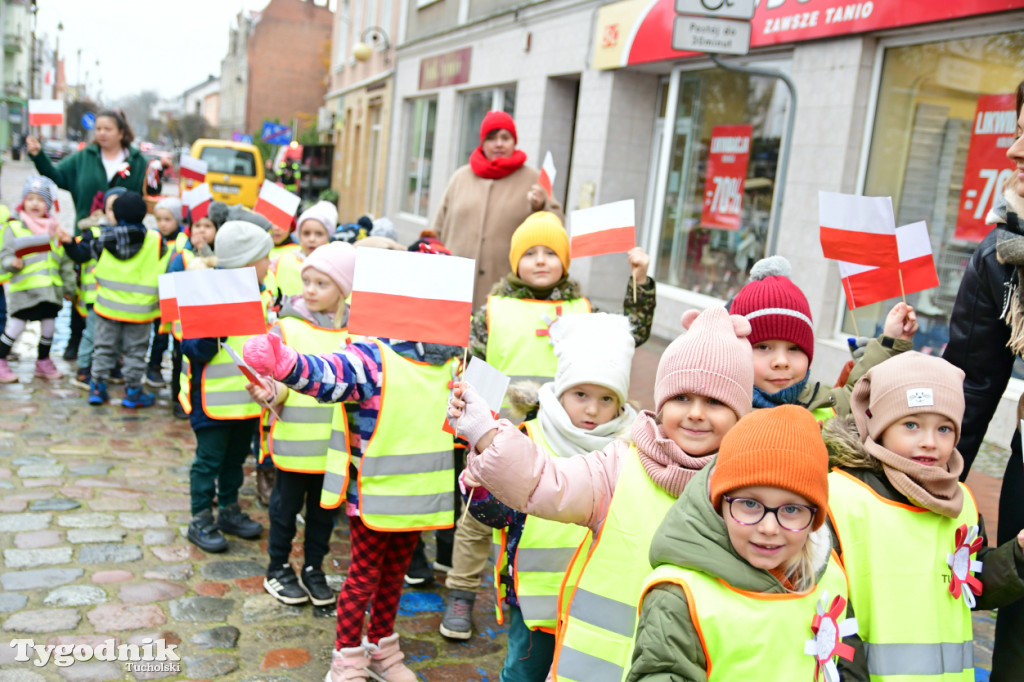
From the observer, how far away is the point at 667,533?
1854mm

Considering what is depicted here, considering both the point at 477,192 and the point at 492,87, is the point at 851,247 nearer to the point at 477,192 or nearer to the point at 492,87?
the point at 477,192

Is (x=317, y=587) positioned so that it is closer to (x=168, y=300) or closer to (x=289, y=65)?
(x=168, y=300)

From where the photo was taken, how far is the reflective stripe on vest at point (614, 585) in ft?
6.97

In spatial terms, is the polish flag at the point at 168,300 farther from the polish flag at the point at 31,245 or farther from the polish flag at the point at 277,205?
the polish flag at the point at 31,245

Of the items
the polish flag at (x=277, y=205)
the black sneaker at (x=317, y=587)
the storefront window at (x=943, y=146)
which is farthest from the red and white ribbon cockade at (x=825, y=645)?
the storefront window at (x=943, y=146)

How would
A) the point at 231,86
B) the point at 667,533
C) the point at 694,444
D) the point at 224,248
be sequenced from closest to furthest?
the point at 667,533
the point at 694,444
the point at 224,248
the point at 231,86

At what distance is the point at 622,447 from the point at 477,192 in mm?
3338

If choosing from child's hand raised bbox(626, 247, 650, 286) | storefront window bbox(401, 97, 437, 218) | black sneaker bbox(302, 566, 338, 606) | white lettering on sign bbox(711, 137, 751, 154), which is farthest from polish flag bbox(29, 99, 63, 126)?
storefront window bbox(401, 97, 437, 218)

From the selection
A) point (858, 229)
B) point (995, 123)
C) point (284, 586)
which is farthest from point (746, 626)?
point (995, 123)

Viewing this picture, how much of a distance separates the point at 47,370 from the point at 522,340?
555 cm

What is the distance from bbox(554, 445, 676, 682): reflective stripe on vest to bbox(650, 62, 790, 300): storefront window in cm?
721

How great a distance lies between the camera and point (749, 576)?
1.78m

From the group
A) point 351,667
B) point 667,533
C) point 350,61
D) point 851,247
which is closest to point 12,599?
point 351,667

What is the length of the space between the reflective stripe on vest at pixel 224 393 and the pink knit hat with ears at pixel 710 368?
274 cm
